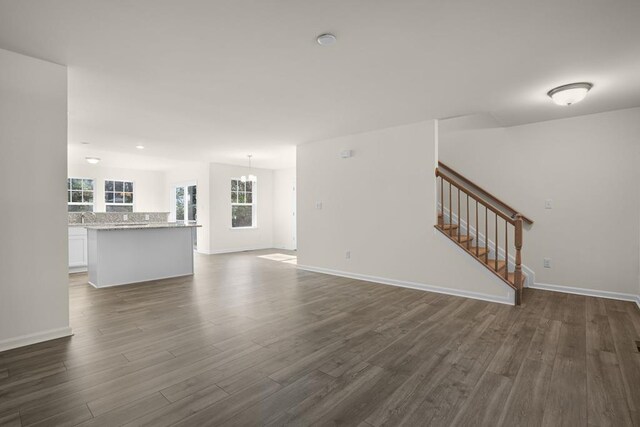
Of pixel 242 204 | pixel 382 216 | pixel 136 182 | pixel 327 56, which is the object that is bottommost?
pixel 382 216

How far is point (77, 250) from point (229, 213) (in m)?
3.64

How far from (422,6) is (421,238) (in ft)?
10.6

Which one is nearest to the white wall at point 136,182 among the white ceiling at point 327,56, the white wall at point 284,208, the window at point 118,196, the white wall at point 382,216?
the window at point 118,196

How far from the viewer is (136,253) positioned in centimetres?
518

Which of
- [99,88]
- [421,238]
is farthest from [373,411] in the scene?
[99,88]

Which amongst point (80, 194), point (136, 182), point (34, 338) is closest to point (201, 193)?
point (136, 182)

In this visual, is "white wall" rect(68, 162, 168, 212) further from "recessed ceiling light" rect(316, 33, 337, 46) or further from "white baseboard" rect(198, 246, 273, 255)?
"recessed ceiling light" rect(316, 33, 337, 46)

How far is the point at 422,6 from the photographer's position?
80.2 inches

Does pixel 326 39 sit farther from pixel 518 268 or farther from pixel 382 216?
Result: pixel 518 268

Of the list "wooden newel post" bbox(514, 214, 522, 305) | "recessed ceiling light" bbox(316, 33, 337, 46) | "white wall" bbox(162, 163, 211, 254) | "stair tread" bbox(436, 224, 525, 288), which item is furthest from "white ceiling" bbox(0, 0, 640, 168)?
"white wall" bbox(162, 163, 211, 254)

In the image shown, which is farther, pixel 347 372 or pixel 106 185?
pixel 106 185

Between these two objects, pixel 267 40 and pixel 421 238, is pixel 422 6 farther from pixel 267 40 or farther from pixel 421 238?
pixel 421 238

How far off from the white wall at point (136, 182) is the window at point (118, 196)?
0.12m

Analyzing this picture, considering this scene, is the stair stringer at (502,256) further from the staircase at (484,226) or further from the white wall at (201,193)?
the white wall at (201,193)
